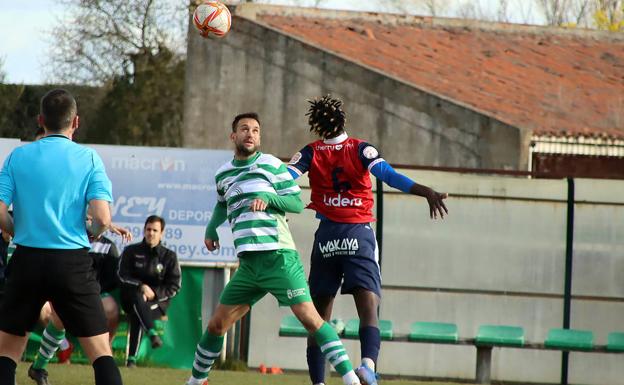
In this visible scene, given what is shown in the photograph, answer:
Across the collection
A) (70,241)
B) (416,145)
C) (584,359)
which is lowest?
(584,359)

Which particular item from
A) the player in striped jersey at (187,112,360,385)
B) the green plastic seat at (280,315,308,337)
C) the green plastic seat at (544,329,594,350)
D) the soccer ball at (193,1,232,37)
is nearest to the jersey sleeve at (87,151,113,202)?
the player in striped jersey at (187,112,360,385)

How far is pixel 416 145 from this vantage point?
966 inches

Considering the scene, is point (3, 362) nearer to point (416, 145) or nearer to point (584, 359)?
point (584, 359)

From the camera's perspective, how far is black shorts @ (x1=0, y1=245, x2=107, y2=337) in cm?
711

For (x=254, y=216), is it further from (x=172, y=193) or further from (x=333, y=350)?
(x=172, y=193)

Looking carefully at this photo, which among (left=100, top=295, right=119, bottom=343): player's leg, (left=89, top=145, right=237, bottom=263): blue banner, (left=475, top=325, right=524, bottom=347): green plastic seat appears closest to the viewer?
(left=475, top=325, right=524, bottom=347): green plastic seat

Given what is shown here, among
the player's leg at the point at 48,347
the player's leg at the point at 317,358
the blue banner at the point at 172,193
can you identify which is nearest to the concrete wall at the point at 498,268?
the blue banner at the point at 172,193

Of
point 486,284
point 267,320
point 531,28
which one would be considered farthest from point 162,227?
point 531,28

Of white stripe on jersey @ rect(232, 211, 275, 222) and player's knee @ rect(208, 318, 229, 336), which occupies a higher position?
white stripe on jersey @ rect(232, 211, 275, 222)

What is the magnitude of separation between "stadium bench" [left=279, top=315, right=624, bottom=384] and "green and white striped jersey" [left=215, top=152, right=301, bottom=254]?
4357 mm

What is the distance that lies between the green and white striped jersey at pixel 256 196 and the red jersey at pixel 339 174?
512mm

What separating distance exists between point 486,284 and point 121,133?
1103 inches

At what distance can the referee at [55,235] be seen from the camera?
7145 millimetres

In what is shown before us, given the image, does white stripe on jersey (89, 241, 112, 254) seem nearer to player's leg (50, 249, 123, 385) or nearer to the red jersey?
the red jersey
